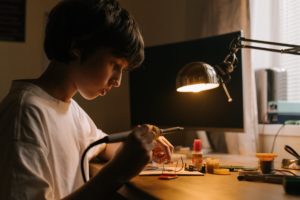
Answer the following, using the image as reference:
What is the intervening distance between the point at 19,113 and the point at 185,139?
1.61 m

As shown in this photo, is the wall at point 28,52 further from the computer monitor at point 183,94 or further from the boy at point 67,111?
the boy at point 67,111

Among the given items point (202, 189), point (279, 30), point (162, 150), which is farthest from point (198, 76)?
point (279, 30)

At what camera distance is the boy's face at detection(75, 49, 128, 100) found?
38.5 inches

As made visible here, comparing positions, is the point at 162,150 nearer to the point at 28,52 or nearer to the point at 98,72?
the point at 98,72

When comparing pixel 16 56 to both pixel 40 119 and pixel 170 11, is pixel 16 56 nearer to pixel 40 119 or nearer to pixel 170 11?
pixel 170 11

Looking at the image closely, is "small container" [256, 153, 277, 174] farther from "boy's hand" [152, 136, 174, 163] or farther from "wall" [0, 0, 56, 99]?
"wall" [0, 0, 56, 99]

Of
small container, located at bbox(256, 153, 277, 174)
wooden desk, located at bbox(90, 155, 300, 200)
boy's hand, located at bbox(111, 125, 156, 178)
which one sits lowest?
wooden desk, located at bbox(90, 155, 300, 200)

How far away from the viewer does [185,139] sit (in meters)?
2.37

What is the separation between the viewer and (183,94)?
195 cm

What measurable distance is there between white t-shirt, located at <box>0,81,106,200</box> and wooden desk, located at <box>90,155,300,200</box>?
0.18m

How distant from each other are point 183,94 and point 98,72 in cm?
101

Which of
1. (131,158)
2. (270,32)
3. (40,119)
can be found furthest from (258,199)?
(270,32)

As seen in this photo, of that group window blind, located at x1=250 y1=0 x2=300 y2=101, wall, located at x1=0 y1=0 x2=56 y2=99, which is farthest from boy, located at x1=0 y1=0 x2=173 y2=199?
wall, located at x1=0 y1=0 x2=56 y2=99

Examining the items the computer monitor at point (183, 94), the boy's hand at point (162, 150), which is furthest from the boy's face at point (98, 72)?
the computer monitor at point (183, 94)
